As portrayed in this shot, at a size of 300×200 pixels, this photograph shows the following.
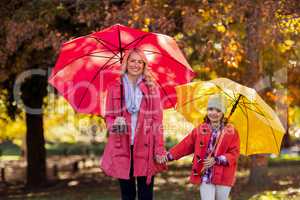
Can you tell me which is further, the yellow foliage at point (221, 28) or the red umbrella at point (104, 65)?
the yellow foliage at point (221, 28)

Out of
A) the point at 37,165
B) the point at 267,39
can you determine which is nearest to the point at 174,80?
the point at 267,39

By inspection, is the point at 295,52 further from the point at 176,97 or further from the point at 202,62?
the point at 176,97

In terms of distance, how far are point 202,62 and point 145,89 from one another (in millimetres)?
9935

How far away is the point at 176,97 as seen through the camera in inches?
294

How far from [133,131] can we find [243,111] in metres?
1.83

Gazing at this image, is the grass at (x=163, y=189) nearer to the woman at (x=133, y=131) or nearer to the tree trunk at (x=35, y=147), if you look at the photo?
the tree trunk at (x=35, y=147)

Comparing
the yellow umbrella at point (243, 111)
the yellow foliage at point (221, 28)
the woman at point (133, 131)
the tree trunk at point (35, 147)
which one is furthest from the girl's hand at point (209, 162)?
the tree trunk at point (35, 147)

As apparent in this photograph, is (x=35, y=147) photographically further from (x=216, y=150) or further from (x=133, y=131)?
(x=133, y=131)

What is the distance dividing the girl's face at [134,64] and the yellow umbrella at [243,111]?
3.63 ft

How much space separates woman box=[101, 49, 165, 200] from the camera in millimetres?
5996

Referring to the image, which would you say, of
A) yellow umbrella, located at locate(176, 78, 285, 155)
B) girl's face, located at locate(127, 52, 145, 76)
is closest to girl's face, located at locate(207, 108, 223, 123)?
yellow umbrella, located at locate(176, 78, 285, 155)

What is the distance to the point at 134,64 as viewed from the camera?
6148 millimetres

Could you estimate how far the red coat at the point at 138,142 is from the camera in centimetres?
600

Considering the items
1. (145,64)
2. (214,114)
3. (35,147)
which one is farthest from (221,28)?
(35,147)
